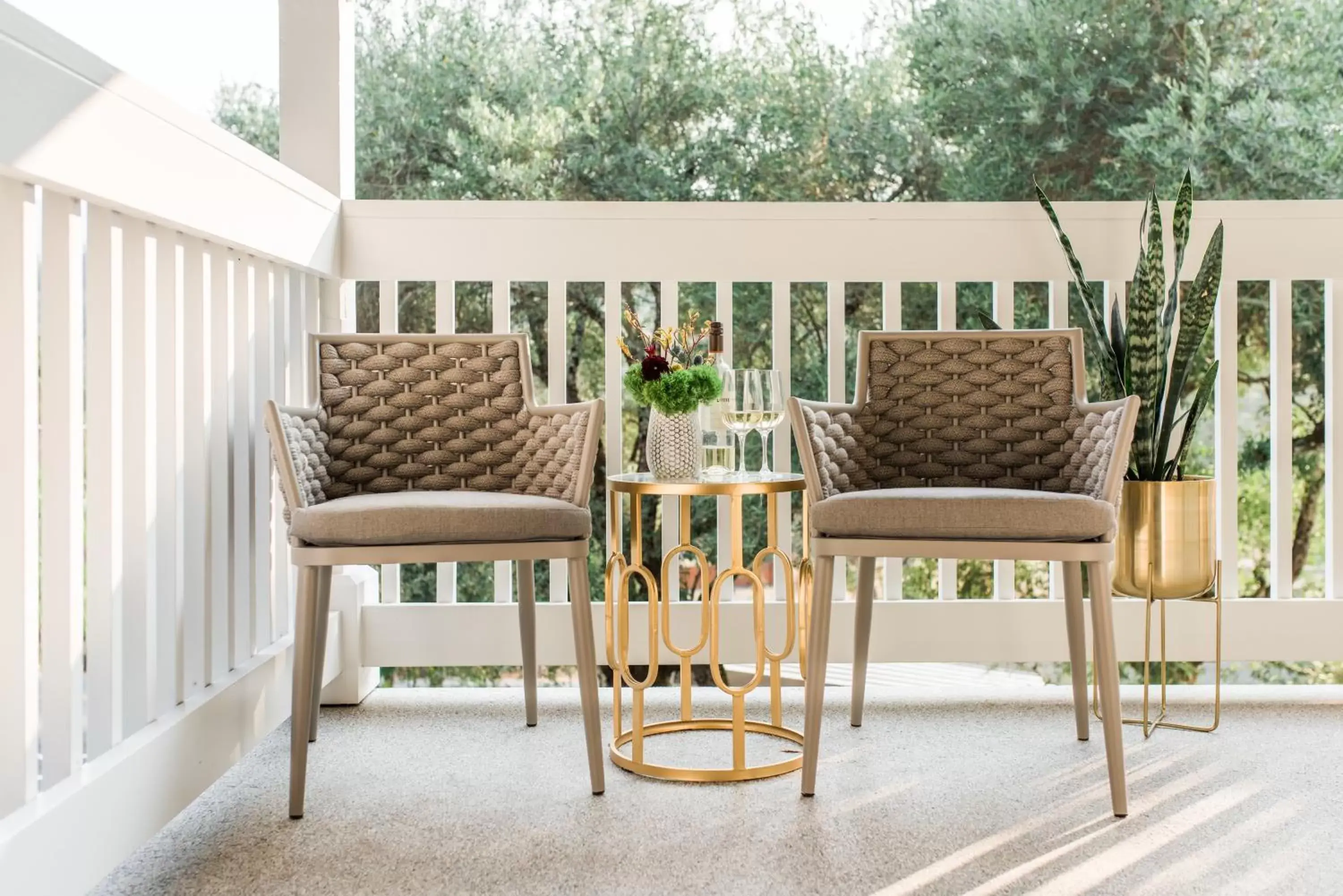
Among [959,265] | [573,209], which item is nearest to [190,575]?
[573,209]

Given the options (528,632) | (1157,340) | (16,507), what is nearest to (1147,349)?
(1157,340)

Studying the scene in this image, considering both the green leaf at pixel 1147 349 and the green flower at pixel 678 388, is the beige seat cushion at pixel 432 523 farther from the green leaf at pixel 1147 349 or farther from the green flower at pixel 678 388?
the green leaf at pixel 1147 349

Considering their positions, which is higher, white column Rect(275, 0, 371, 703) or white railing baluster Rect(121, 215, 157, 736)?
white column Rect(275, 0, 371, 703)

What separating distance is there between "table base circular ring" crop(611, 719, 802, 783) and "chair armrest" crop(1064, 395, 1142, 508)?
717 millimetres

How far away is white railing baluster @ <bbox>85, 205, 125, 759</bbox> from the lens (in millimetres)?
1476

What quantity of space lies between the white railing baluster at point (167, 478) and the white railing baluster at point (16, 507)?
383 mm

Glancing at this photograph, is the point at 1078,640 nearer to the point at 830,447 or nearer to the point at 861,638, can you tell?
the point at 861,638

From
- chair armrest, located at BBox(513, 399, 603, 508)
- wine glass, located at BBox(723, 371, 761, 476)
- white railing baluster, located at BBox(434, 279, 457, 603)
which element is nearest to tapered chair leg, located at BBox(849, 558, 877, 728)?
wine glass, located at BBox(723, 371, 761, 476)

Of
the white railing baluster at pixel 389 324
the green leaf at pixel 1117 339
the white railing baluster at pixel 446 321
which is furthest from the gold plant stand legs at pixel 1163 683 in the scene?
the white railing baluster at pixel 389 324

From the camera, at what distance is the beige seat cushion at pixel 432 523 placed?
5.49ft

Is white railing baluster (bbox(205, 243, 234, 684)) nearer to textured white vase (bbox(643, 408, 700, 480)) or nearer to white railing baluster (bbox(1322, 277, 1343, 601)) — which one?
textured white vase (bbox(643, 408, 700, 480))

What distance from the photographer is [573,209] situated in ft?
8.41

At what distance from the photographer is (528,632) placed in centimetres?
226

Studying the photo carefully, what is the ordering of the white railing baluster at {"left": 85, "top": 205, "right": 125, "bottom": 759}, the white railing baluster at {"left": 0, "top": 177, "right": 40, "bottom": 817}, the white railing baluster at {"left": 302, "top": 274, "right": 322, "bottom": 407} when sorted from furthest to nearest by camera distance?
the white railing baluster at {"left": 302, "top": 274, "right": 322, "bottom": 407}, the white railing baluster at {"left": 85, "top": 205, "right": 125, "bottom": 759}, the white railing baluster at {"left": 0, "top": 177, "right": 40, "bottom": 817}
